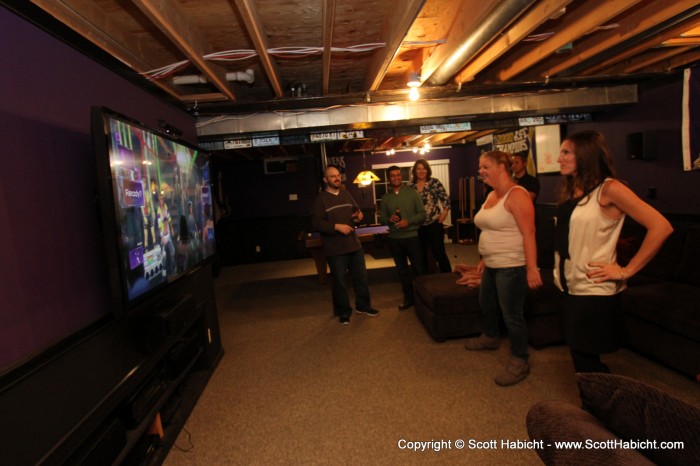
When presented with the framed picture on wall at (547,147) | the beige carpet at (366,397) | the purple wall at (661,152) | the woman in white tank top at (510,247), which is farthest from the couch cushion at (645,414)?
the framed picture on wall at (547,147)

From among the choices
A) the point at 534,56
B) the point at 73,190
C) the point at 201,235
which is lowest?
the point at 201,235

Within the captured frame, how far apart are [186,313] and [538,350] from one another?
2719mm

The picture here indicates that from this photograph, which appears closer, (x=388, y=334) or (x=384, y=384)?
(x=384, y=384)

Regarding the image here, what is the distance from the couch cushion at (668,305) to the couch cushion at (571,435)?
200 cm

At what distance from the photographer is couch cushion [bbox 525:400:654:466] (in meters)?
0.81

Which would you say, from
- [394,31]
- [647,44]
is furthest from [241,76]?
[647,44]

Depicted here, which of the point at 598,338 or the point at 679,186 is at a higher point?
the point at 679,186

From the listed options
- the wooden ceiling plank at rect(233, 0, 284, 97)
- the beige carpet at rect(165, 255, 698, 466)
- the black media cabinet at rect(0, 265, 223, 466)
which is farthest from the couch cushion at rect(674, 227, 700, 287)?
the black media cabinet at rect(0, 265, 223, 466)

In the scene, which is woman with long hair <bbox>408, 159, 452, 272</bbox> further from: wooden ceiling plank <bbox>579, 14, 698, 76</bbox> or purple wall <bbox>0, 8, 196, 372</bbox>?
purple wall <bbox>0, 8, 196, 372</bbox>

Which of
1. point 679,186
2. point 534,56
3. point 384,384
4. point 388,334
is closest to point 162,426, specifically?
point 384,384

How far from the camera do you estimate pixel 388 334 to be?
3.56 metres

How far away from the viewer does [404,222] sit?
3920 mm

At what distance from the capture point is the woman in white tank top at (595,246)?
5.26 feet

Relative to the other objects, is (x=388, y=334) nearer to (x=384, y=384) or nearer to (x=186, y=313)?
(x=384, y=384)
